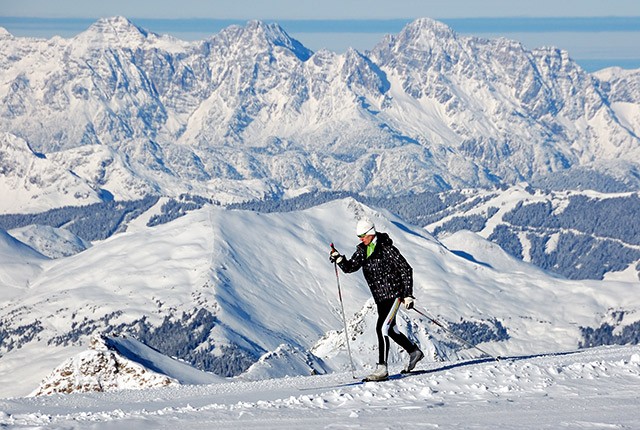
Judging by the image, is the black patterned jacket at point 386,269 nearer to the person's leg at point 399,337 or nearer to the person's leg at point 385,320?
the person's leg at point 385,320

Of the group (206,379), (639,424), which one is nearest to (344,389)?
(639,424)

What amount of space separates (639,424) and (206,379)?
34749mm

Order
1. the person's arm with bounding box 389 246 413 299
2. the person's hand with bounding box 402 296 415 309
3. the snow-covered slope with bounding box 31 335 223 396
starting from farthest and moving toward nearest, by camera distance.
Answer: the snow-covered slope with bounding box 31 335 223 396, the person's arm with bounding box 389 246 413 299, the person's hand with bounding box 402 296 415 309

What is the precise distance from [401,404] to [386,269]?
4.23 m

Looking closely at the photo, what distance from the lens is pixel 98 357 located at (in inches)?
2308

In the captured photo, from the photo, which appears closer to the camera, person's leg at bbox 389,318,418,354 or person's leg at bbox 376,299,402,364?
person's leg at bbox 376,299,402,364

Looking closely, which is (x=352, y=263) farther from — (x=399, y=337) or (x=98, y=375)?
(x=98, y=375)

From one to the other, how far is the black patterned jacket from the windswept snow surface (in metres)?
2.48

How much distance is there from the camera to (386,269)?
1169 inches

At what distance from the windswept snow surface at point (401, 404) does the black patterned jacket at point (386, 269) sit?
2475mm

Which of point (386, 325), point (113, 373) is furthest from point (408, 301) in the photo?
point (113, 373)

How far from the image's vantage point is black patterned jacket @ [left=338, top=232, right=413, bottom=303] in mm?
29641

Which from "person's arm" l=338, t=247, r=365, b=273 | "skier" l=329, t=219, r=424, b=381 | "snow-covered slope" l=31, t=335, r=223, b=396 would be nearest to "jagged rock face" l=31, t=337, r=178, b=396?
"snow-covered slope" l=31, t=335, r=223, b=396

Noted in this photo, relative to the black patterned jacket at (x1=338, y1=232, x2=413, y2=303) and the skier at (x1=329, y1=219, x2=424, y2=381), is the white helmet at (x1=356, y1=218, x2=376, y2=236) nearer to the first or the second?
the skier at (x1=329, y1=219, x2=424, y2=381)
